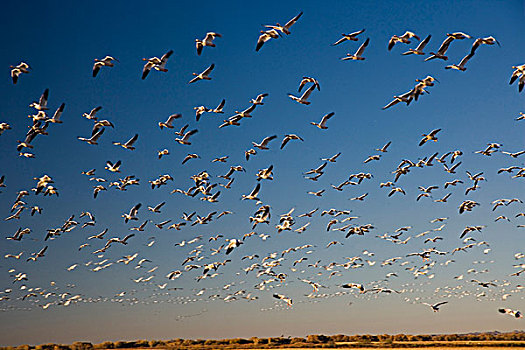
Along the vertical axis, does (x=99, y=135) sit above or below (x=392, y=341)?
above

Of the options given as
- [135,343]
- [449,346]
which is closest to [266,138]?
[449,346]

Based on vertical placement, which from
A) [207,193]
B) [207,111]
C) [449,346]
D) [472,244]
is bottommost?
[449,346]

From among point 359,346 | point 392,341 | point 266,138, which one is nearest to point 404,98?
point 266,138

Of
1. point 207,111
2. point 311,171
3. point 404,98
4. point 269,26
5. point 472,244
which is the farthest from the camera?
point 472,244

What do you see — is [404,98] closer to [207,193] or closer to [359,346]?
[207,193]

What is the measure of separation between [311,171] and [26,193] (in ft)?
85.1

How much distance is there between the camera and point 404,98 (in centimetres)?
A: 4012

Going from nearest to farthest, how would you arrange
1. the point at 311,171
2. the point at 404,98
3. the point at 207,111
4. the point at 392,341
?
the point at 404,98 < the point at 207,111 < the point at 311,171 < the point at 392,341

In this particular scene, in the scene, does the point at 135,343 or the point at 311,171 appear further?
the point at 135,343

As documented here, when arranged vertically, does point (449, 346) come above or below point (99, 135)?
below

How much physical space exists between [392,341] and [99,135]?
61.1 meters

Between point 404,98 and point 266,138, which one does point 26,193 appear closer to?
point 266,138

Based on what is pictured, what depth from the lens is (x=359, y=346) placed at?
78.2 metres

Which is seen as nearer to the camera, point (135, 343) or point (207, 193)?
point (207, 193)
